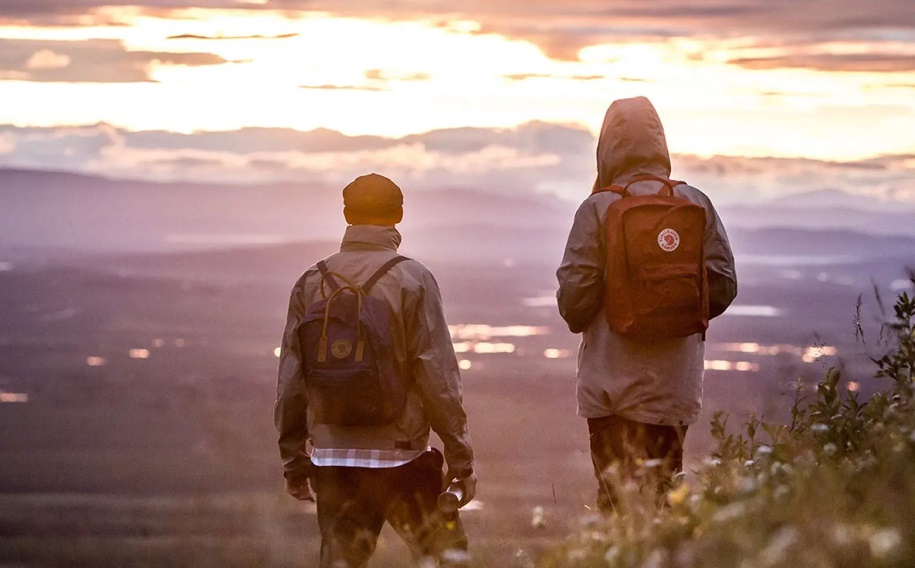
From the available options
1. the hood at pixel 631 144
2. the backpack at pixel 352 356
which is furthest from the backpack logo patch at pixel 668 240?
the backpack at pixel 352 356

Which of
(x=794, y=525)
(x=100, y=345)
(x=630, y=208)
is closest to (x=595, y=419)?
(x=630, y=208)

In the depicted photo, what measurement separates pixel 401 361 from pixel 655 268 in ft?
3.57

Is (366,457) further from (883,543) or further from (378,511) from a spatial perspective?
(883,543)

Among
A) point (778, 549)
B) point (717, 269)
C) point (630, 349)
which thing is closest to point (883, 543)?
point (778, 549)

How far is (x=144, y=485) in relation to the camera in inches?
3563

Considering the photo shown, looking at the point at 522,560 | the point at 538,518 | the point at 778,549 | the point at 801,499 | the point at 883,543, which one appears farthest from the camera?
the point at 522,560

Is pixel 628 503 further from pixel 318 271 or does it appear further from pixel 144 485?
pixel 144 485

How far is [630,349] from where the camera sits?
19.4 feet

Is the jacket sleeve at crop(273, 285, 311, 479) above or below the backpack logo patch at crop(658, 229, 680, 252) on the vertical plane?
below

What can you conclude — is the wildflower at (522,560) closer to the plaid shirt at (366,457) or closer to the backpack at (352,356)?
the plaid shirt at (366,457)

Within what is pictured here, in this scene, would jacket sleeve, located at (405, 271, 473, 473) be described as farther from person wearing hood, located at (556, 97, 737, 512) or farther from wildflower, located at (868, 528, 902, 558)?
wildflower, located at (868, 528, 902, 558)

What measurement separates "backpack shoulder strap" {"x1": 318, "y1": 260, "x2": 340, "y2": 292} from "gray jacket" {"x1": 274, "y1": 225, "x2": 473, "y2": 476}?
3cm

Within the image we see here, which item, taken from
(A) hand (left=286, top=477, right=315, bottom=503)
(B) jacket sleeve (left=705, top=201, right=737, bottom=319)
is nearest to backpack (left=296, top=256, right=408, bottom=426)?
(A) hand (left=286, top=477, right=315, bottom=503)

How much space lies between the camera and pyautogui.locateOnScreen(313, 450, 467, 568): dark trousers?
5.68 meters
